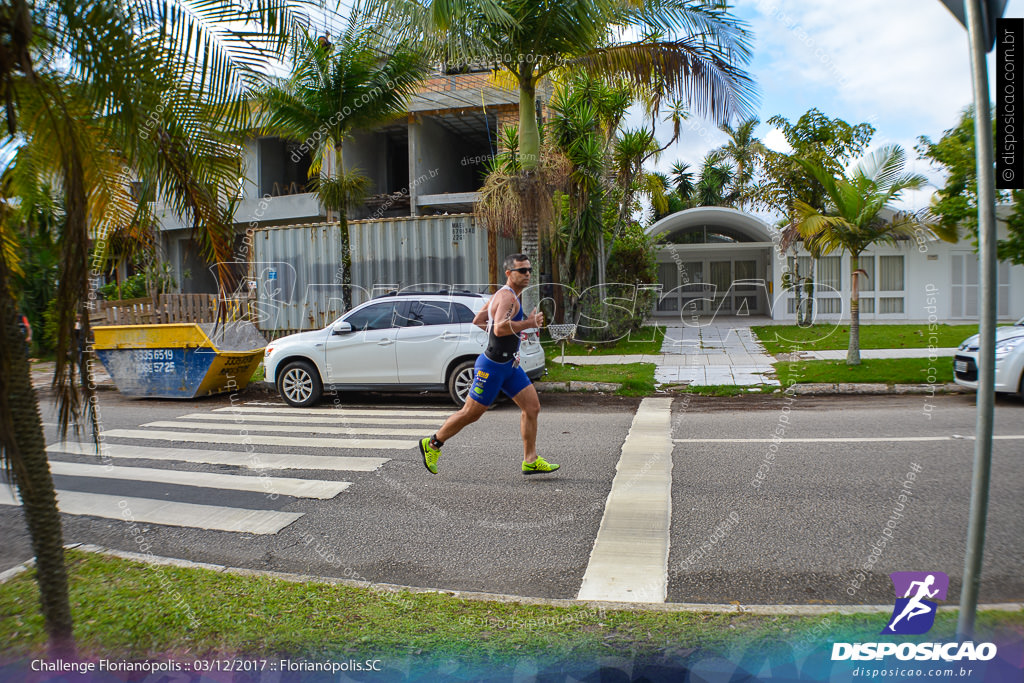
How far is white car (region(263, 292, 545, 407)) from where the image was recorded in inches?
402

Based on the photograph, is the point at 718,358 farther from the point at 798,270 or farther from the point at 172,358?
the point at 172,358

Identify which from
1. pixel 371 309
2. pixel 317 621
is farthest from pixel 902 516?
pixel 371 309

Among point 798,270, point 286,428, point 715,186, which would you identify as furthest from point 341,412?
point 715,186

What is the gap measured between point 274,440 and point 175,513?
269 cm

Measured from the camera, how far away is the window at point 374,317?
10.6 m

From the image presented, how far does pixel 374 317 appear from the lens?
10695mm

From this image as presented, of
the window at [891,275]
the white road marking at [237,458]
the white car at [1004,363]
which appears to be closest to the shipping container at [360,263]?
the white road marking at [237,458]

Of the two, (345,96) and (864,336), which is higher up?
(345,96)

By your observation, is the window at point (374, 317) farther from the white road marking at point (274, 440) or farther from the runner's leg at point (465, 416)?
the runner's leg at point (465, 416)

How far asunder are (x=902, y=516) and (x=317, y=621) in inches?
158

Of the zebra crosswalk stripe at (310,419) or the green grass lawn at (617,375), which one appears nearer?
the zebra crosswalk stripe at (310,419)

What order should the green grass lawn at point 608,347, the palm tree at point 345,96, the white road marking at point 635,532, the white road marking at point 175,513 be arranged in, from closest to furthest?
the white road marking at point 635,532 → the white road marking at point 175,513 → the palm tree at point 345,96 → the green grass lawn at point 608,347

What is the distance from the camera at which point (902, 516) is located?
492 centimetres

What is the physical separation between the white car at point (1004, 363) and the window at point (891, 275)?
13390 mm
